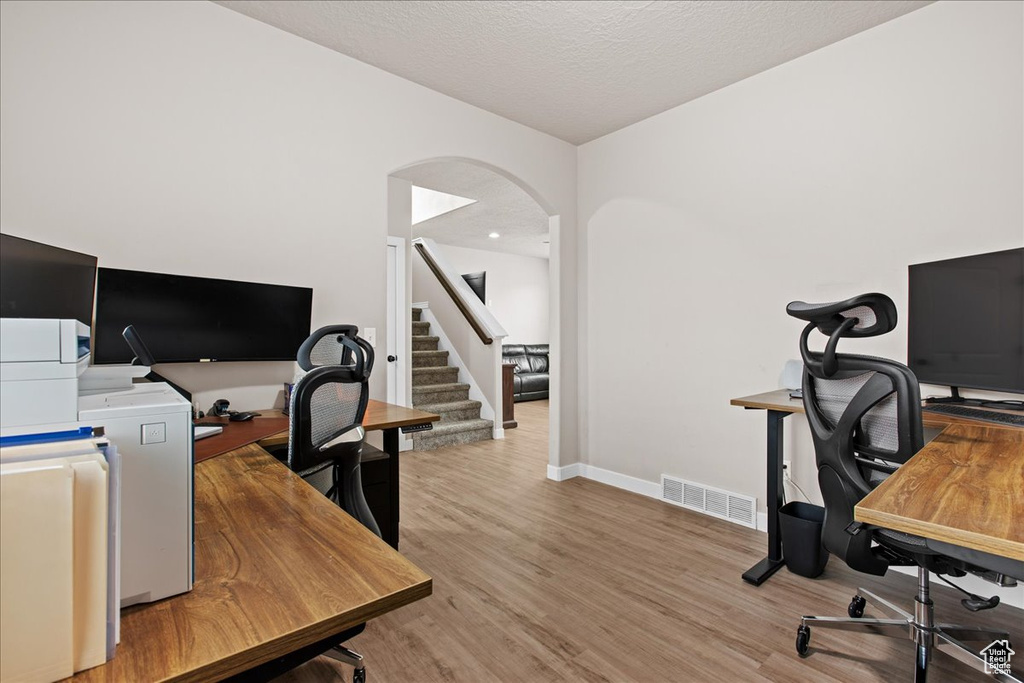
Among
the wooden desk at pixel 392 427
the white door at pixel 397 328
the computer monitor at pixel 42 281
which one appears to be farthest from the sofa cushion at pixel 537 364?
the computer monitor at pixel 42 281

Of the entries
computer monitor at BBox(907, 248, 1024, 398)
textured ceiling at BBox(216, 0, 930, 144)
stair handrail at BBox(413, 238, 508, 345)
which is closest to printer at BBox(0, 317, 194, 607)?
textured ceiling at BBox(216, 0, 930, 144)

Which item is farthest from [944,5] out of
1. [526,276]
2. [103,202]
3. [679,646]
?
[526,276]

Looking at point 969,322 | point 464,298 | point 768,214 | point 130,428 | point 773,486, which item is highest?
point 768,214

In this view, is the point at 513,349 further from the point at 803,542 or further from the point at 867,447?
the point at 867,447

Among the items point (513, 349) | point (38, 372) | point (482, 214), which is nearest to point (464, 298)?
point (482, 214)

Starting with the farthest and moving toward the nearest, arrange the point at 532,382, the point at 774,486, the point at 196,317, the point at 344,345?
the point at 532,382 → the point at 774,486 → the point at 196,317 → the point at 344,345

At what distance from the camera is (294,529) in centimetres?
104

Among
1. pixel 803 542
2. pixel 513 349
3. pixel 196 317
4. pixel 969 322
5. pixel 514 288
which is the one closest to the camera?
pixel 969 322

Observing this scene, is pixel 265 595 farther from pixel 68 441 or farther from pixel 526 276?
pixel 526 276

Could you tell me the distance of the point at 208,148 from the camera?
7.87 ft

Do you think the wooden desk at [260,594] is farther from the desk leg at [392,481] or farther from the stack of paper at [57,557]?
the desk leg at [392,481]

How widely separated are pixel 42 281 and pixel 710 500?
350cm

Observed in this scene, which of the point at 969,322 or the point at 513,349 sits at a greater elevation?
the point at 969,322

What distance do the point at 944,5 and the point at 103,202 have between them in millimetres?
3997
